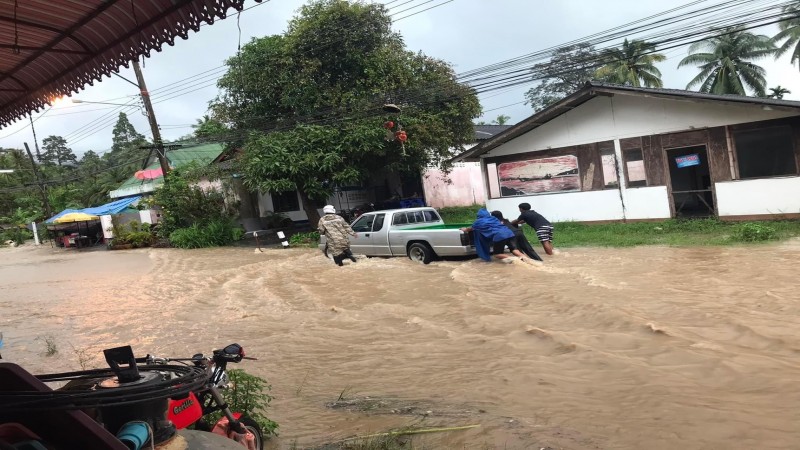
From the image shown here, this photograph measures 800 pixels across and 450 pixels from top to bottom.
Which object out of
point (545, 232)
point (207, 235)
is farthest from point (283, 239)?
point (545, 232)

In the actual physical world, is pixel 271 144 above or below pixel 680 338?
above

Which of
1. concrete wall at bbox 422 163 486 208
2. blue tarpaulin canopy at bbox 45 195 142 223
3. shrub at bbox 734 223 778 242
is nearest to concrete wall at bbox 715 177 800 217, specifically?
shrub at bbox 734 223 778 242

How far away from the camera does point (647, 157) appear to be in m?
16.3

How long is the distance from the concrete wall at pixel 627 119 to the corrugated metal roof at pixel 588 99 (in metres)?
0.29

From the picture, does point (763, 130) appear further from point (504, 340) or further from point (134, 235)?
point (134, 235)

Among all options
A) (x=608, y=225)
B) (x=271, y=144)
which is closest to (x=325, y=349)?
(x=608, y=225)

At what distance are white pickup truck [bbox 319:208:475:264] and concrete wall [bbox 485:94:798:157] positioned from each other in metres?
5.66

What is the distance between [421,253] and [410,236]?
50 centimetres

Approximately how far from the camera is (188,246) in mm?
24094

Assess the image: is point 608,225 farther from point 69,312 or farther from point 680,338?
point 69,312

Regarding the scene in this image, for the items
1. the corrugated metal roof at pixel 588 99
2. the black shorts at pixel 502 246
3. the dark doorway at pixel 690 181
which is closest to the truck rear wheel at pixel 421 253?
the black shorts at pixel 502 246

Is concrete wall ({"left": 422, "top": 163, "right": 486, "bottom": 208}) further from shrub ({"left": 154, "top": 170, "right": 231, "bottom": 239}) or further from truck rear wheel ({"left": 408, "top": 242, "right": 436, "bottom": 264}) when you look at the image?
truck rear wheel ({"left": 408, "top": 242, "right": 436, "bottom": 264})

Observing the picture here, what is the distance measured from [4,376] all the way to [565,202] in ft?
57.1

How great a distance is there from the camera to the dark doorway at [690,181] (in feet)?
51.8
